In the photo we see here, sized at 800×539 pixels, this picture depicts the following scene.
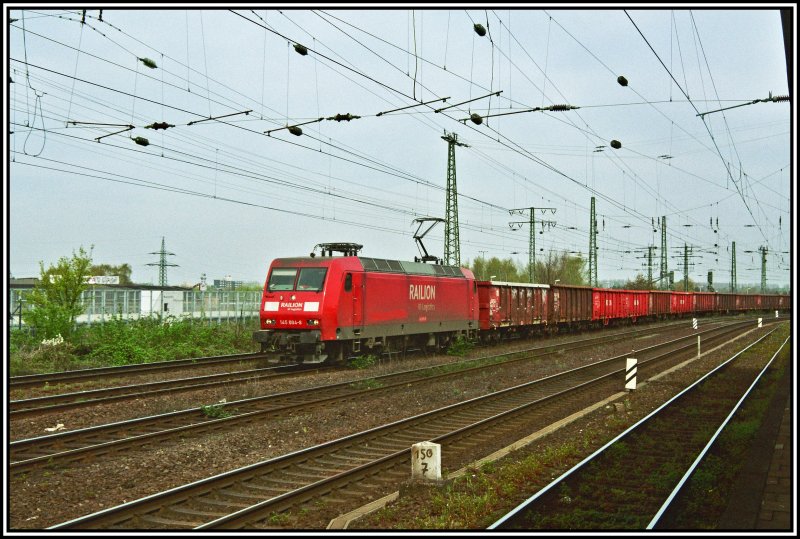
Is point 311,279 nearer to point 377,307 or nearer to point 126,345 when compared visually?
point 377,307

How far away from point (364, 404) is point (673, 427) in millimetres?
5958

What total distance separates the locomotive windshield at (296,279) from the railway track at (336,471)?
19.9 ft

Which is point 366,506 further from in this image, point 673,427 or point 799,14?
point 673,427

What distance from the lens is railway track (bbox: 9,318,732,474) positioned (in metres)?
9.02

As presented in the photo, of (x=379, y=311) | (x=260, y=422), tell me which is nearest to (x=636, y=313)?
(x=379, y=311)

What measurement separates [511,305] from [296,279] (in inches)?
543

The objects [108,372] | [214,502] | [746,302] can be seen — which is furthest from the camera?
[746,302]

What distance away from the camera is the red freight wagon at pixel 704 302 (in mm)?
64625

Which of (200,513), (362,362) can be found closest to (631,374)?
(362,362)

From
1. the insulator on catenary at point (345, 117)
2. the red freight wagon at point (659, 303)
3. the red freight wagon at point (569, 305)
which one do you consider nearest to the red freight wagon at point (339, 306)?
the insulator on catenary at point (345, 117)

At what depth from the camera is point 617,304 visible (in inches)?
1710

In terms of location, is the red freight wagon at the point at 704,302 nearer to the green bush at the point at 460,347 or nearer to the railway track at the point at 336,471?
the green bush at the point at 460,347

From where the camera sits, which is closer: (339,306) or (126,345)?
(339,306)

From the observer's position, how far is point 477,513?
23.0ft
